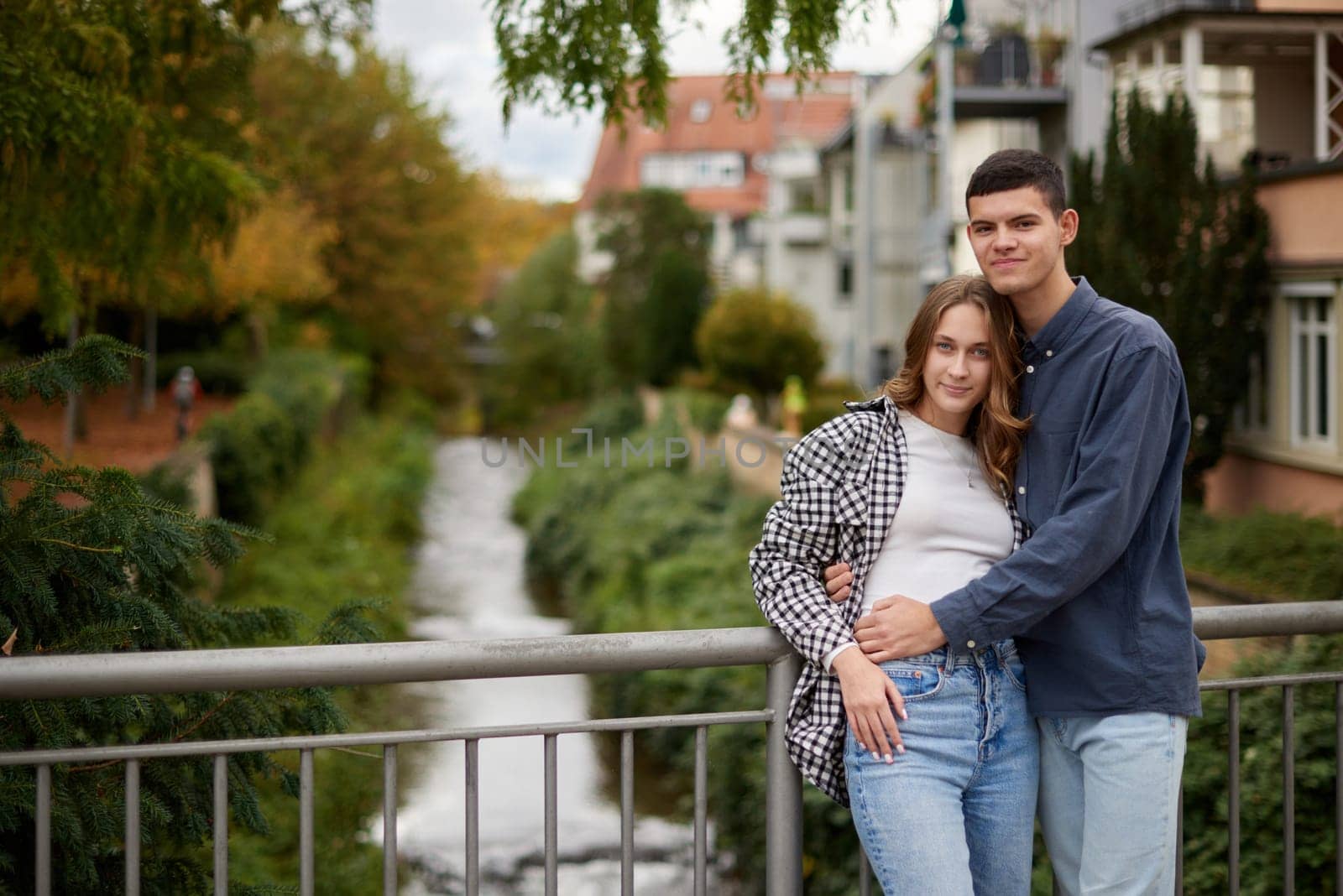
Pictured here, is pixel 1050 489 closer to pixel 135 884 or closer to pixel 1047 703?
pixel 1047 703

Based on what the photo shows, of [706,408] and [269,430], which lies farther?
[706,408]

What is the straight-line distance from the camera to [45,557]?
3033mm

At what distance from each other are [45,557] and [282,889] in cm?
96

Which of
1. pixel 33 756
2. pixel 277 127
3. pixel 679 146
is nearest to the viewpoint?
pixel 33 756

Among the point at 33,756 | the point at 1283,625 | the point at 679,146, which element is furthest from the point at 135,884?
the point at 679,146

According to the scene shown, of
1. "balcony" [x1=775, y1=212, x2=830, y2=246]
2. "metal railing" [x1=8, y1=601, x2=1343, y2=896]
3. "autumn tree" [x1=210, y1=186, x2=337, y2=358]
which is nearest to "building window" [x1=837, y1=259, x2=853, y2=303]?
"balcony" [x1=775, y1=212, x2=830, y2=246]

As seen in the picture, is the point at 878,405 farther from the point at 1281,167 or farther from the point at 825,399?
the point at 825,399

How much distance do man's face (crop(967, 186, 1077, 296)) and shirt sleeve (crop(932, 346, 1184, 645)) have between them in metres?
0.24

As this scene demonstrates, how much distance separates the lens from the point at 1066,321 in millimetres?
2605

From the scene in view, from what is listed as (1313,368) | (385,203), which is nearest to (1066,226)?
(1313,368)

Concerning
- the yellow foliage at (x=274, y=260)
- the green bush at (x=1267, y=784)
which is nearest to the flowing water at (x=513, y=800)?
the green bush at (x=1267, y=784)

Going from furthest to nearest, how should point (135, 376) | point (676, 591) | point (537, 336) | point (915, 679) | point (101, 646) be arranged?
point (537, 336)
point (135, 376)
point (676, 591)
point (101, 646)
point (915, 679)

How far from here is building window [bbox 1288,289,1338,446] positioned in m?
12.5

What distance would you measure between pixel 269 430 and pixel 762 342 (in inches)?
415
